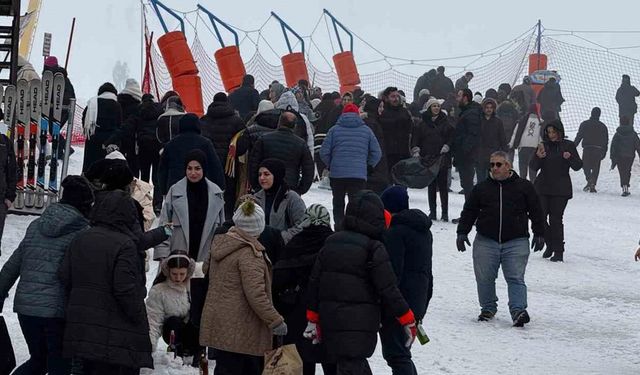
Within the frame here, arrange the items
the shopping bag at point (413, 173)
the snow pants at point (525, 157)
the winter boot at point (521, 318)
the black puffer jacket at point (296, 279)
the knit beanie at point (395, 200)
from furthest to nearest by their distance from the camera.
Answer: the snow pants at point (525, 157) < the shopping bag at point (413, 173) < the winter boot at point (521, 318) < the knit beanie at point (395, 200) < the black puffer jacket at point (296, 279)

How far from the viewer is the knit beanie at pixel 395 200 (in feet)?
27.2

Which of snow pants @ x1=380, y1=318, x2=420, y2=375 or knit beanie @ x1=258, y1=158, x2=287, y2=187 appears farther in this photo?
knit beanie @ x1=258, y1=158, x2=287, y2=187

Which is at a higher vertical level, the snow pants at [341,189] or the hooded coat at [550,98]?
the hooded coat at [550,98]

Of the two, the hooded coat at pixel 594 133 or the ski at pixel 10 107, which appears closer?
the ski at pixel 10 107

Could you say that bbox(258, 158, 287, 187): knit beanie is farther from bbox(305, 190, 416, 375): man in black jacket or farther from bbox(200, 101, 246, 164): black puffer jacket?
bbox(200, 101, 246, 164): black puffer jacket

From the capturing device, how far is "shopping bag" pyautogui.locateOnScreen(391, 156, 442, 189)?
55.3 feet

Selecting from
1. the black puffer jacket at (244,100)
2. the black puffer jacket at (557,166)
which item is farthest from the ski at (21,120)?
the black puffer jacket at (244,100)

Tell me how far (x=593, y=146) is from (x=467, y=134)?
20.3 feet

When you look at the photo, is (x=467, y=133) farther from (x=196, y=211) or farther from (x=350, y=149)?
(x=196, y=211)

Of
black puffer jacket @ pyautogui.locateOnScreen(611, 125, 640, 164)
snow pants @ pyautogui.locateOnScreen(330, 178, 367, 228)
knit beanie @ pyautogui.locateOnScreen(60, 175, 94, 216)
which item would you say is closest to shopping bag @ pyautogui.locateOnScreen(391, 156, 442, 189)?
snow pants @ pyautogui.locateOnScreen(330, 178, 367, 228)

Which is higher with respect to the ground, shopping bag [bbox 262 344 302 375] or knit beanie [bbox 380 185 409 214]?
knit beanie [bbox 380 185 409 214]

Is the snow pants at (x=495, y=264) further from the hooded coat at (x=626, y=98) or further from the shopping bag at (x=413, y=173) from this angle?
the hooded coat at (x=626, y=98)

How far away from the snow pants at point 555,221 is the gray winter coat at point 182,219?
662 centimetres

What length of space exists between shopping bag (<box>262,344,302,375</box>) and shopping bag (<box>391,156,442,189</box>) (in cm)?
955
